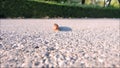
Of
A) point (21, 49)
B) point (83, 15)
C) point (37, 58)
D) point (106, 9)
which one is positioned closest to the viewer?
point (37, 58)

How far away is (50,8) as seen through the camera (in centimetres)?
2053

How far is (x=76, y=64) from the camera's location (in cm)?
381

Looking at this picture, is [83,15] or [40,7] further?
[83,15]

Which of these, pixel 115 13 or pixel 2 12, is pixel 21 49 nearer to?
pixel 2 12

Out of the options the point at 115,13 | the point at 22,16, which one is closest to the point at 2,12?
the point at 22,16

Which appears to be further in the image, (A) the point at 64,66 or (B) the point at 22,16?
(B) the point at 22,16

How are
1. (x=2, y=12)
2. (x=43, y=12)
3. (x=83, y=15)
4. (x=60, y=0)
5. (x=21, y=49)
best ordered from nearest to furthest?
(x=21, y=49), (x=2, y=12), (x=43, y=12), (x=83, y=15), (x=60, y=0)

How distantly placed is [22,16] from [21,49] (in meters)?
14.3

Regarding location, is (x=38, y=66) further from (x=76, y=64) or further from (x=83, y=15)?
(x=83, y=15)

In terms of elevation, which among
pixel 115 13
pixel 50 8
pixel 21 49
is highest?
pixel 21 49

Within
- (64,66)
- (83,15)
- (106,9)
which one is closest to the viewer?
(64,66)

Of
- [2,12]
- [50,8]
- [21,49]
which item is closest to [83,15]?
[50,8]

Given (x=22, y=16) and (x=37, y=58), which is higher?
(x=37, y=58)

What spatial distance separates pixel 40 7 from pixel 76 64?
16.7 meters
